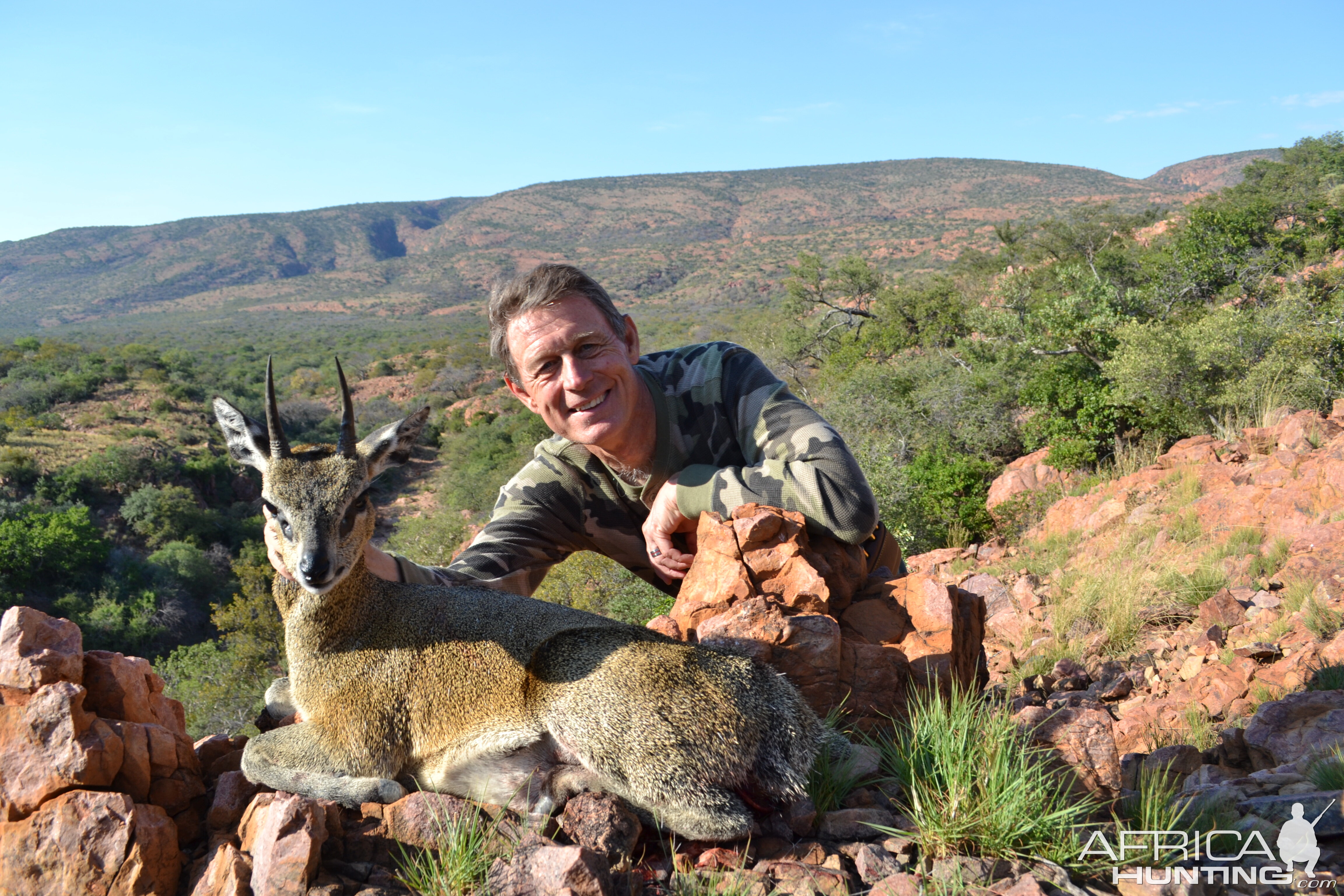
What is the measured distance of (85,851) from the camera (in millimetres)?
3094

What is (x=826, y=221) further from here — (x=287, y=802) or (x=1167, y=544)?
(x=287, y=802)

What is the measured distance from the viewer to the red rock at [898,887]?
282 cm

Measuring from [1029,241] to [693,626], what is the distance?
158 feet

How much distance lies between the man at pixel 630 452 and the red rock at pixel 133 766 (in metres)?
1.06

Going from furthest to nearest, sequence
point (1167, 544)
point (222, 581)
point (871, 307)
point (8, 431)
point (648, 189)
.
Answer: point (648, 189)
point (871, 307)
point (8, 431)
point (222, 581)
point (1167, 544)

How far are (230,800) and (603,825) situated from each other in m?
1.78

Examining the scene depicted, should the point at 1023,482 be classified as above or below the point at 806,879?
below

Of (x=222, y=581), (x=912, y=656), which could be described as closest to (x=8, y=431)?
(x=222, y=581)

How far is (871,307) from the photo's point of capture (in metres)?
39.9

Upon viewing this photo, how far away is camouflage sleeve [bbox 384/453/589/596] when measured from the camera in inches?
224

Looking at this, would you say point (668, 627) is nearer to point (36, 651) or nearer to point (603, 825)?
point (603, 825)

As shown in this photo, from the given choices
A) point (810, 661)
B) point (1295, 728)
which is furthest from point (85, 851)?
point (1295, 728)

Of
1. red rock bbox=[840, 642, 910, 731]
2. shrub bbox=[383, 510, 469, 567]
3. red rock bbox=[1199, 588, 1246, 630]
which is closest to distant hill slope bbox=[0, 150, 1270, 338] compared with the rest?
shrub bbox=[383, 510, 469, 567]

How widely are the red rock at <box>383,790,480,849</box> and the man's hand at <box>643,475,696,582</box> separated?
216 centimetres
